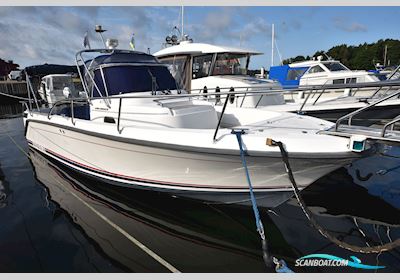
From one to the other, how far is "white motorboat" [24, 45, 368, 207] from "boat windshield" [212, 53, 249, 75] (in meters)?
3.44

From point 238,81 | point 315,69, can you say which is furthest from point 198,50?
point 315,69

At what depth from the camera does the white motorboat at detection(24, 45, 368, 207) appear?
125 inches

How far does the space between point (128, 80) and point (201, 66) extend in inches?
150

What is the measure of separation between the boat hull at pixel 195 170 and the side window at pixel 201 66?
491 centimetres

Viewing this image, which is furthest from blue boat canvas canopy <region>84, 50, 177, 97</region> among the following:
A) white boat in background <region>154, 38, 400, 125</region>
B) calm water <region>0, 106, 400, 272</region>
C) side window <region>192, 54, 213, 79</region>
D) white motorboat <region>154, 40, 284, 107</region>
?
side window <region>192, 54, 213, 79</region>

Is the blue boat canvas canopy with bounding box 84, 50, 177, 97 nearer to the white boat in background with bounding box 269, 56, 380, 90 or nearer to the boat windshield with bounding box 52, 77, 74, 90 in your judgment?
the boat windshield with bounding box 52, 77, 74, 90

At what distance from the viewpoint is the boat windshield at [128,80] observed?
16.9 ft

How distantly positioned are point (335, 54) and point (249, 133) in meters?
69.5

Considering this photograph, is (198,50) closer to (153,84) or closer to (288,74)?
(153,84)

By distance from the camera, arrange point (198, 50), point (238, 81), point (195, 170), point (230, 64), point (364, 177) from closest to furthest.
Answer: point (195, 170) < point (364, 177) < point (238, 81) < point (198, 50) < point (230, 64)

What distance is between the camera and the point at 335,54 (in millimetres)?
63094

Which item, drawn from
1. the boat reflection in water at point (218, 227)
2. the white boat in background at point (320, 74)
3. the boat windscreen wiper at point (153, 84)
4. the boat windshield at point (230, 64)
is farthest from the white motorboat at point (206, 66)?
the boat reflection in water at point (218, 227)

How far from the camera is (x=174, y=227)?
3711 mm

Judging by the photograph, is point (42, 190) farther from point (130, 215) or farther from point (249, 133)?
point (249, 133)
